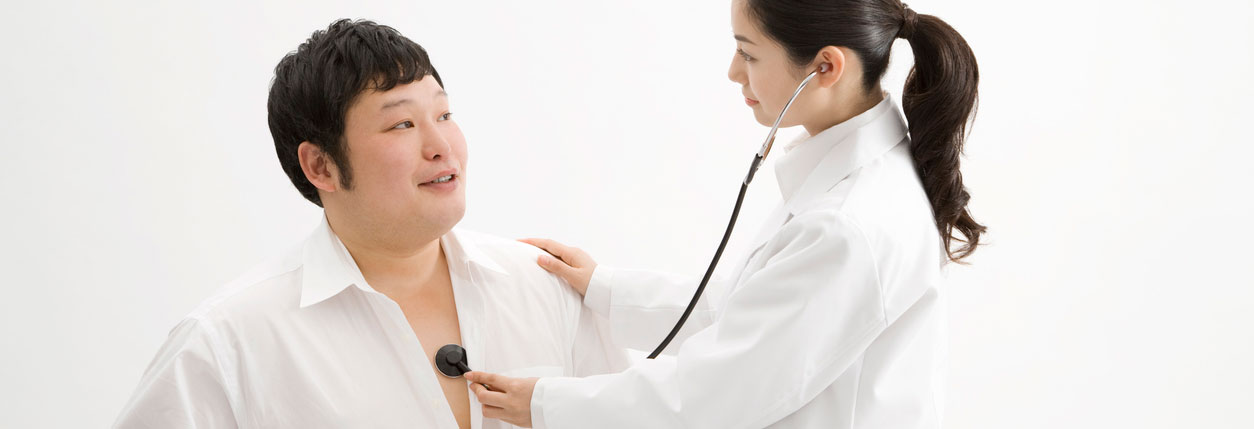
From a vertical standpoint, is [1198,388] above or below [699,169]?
below

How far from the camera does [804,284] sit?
151cm

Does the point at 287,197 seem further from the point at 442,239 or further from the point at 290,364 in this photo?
the point at 290,364

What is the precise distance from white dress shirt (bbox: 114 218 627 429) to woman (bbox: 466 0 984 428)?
0.38 ft

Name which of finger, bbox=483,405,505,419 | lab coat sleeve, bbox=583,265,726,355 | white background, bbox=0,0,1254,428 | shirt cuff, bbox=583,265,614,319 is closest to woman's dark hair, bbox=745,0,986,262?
lab coat sleeve, bbox=583,265,726,355

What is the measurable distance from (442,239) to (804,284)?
2.17 ft

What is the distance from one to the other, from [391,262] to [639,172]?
4.59 feet

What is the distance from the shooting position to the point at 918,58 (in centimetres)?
163

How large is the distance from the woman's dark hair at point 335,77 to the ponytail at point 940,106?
0.73 metres

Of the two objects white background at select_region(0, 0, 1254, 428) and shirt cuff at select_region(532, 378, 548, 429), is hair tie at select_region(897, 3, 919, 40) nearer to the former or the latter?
shirt cuff at select_region(532, 378, 548, 429)

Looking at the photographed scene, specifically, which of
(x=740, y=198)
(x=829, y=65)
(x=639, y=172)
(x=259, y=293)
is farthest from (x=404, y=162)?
(x=639, y=172)

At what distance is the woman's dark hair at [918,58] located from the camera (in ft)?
5.16

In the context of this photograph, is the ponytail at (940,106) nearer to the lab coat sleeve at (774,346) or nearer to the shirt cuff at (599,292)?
the lab coat sleeve at (774,346)

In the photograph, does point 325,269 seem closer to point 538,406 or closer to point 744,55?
point 538,406

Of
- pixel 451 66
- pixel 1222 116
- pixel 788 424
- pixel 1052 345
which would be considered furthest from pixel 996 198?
pixel 788 424
